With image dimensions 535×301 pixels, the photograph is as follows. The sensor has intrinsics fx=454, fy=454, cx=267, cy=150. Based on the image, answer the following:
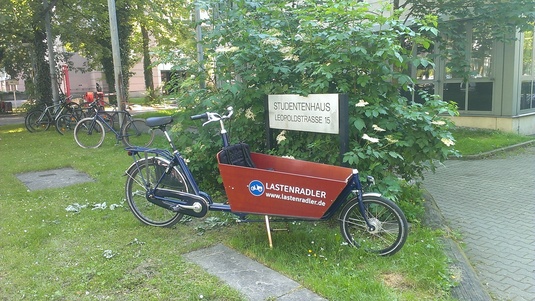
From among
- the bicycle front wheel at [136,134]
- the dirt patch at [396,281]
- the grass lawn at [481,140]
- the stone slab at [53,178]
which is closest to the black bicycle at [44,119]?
the bicycle front wheel at [136,134]

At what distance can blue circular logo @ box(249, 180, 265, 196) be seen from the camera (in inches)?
153

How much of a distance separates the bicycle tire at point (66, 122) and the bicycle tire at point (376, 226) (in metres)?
10.9

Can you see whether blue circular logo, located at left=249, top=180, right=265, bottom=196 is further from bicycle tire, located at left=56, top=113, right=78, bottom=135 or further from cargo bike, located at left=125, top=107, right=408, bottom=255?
bicycle tire, located at left=56, top=113, right=78, bottom=135

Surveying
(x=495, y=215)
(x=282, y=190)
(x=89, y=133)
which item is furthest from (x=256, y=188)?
(x=89, y=133)

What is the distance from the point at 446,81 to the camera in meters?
13.0

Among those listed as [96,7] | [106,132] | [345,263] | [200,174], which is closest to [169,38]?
[96,7]

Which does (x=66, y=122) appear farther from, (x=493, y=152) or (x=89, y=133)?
(x=493, y=152)

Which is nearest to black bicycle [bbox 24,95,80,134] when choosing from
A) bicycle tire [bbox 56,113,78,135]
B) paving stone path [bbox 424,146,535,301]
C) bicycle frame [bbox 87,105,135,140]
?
bicycle tire [bbox 56,113,78,135]

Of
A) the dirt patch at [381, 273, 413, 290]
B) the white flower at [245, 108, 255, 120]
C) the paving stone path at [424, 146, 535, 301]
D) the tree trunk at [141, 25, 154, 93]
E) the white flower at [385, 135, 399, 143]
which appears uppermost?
the tree trunk at [141, 25, 154, 93]

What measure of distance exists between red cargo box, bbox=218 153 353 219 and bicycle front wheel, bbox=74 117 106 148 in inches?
281

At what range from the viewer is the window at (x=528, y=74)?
12.1 metres

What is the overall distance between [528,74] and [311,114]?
1044 cm

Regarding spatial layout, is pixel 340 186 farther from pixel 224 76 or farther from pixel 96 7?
pixel 96 7

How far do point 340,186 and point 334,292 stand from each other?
838mm
